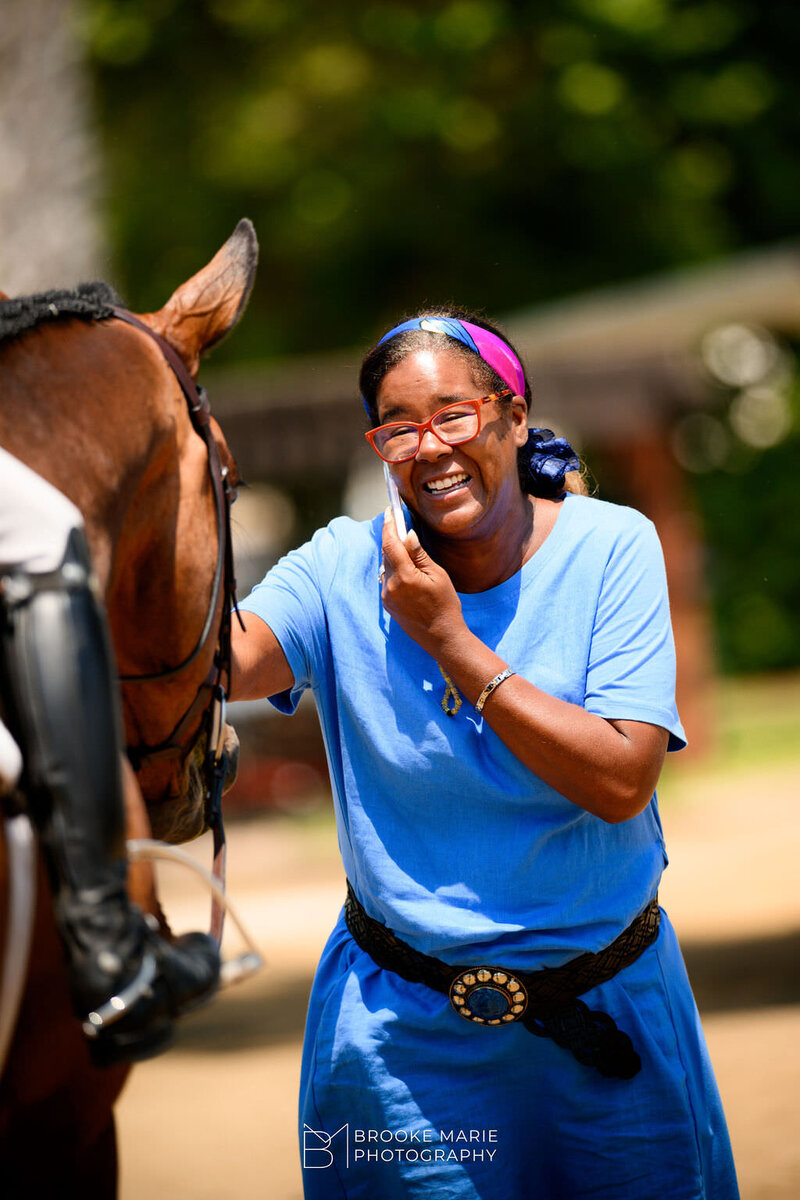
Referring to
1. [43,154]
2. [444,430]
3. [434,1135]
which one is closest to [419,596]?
[444,430]

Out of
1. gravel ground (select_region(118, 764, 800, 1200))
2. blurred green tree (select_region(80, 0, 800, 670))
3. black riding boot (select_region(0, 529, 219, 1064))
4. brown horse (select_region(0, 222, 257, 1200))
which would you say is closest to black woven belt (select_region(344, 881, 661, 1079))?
gravel ground (select_region(118, 764, 800, 1200))

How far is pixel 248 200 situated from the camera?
20.0 meters

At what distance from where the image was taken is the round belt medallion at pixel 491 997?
2.33m

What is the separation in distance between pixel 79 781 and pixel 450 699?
85 cm

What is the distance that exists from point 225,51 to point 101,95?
205 cm

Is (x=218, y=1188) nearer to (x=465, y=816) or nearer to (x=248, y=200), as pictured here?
(x=465, y=816)

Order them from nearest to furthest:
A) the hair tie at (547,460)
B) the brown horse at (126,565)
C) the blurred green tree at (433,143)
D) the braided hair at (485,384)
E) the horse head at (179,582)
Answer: the brown horse at (126,565), the horse head at (179,582), the braided hair at (485,384), the hair tie at (547,460), the blurred green tree at (433,143)

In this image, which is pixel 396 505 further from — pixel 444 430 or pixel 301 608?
pixel 301 608

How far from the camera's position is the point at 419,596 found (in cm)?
235

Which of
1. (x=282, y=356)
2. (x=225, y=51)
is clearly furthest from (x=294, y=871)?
(x=225, y=51)

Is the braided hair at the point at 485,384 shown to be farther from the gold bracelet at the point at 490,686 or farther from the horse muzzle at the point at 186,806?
the horse muzzle at the point at 186,806

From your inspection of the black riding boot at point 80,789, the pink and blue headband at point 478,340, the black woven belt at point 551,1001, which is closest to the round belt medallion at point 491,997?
the black woven belt at point 551,1001

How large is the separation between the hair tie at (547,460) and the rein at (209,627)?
2.05 feet

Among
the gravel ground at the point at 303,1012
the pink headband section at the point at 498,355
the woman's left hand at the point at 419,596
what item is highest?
the pink headband section at the point at 498,355
